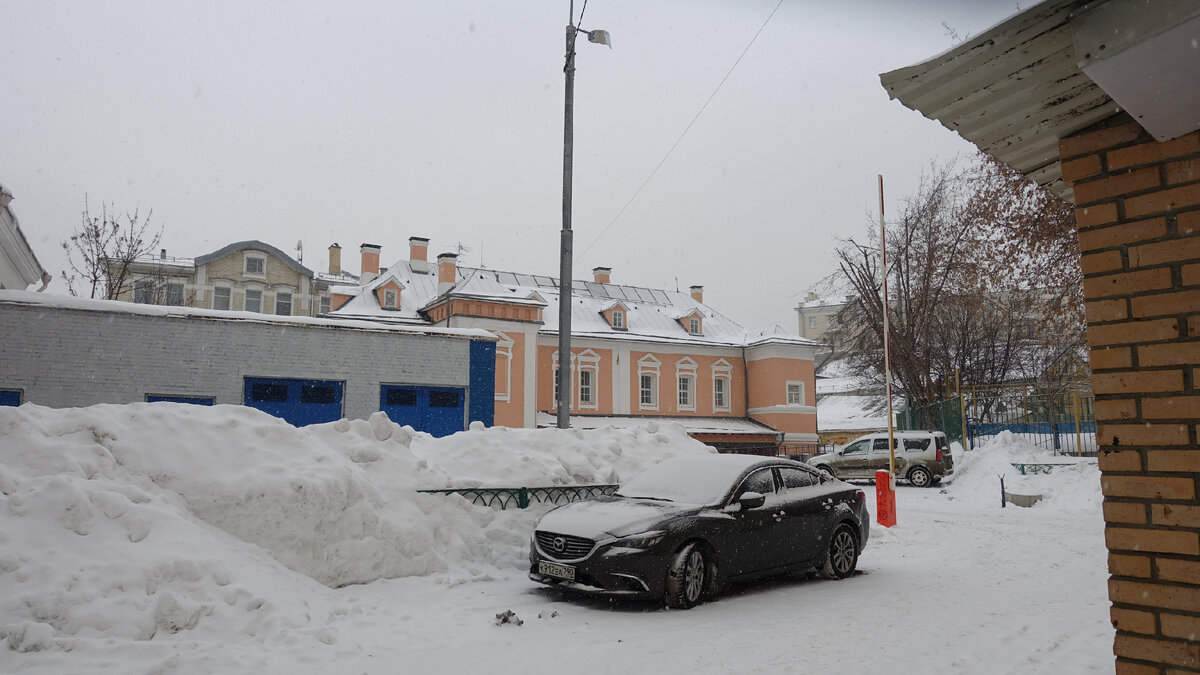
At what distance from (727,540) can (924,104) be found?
523 cm

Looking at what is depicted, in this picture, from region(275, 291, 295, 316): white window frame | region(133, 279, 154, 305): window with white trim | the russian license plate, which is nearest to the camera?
the russian license plate

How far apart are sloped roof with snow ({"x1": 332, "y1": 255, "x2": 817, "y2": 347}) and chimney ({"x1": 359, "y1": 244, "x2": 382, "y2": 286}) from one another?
1049mm

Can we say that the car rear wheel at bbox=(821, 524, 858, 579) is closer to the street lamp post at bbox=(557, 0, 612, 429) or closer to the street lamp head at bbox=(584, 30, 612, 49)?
the street lamp post at bbox=(557, 0, 612, 429)

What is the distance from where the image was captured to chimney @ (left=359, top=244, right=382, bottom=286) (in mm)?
42594

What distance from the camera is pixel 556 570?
771 cm

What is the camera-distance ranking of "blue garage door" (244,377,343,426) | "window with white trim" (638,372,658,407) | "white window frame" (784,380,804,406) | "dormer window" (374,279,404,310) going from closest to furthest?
1. "blue garage door" (244,377,343,426)
2. "dormer window" (374,279,404,310)
3. "window with white trim" (638,372,658,407)
4. "white window frame" (784,380,804,406)

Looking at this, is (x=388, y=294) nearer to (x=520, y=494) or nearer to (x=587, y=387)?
(x=587, y=387)

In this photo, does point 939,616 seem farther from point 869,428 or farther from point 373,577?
point 869,428

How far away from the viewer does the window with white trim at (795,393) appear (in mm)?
44312

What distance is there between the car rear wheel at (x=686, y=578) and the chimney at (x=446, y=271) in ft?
109

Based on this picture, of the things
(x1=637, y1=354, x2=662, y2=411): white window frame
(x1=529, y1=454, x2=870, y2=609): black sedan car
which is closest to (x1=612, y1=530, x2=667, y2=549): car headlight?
(x1=529, y1=454, x2=870, y2=609): black sedan car

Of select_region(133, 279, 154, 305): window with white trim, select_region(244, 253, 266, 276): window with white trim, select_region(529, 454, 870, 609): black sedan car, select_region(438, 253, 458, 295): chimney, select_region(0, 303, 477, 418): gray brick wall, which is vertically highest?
select_region(244, 253, 266, 276): window with white trim

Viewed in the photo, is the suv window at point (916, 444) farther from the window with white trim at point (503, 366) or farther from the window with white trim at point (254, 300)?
the window with white trim at point (254, 300)

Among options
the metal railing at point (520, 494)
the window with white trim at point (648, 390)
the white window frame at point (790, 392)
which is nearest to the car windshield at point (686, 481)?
the metal railing at point (520, 494)
